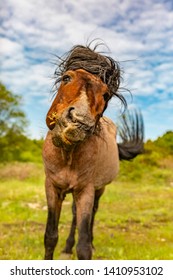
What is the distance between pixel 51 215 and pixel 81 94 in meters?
1.72

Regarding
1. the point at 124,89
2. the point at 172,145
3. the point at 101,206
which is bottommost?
the point at 101,206

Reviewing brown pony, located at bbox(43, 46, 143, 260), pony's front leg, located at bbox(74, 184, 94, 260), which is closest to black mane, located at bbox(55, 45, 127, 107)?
brown pony, located at bbox(43, 46, 143, 260)

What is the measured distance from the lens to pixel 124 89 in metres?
4.85

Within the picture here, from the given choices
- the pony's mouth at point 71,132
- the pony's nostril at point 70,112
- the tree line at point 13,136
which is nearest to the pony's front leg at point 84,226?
the pony's mouth at point 71,132

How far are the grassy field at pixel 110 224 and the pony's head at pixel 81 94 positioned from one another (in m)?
2.50

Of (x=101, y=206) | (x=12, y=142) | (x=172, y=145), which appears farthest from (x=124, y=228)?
(x=12, y=142)

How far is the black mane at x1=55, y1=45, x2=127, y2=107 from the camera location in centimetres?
448

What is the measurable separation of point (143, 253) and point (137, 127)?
274cm

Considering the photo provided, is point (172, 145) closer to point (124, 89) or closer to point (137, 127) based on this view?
point (137, 127)

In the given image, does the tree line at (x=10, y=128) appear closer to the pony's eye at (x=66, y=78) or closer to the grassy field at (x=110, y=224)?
the grassy field at (x=110, y=224)

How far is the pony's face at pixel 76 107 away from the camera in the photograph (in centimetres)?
393

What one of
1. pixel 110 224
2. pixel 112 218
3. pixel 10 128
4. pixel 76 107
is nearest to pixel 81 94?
pixel 76 107

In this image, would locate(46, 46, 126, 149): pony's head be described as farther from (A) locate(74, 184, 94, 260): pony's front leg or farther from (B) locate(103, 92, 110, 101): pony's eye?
(A) locate(74, 184, 94, 260): pony's front leg

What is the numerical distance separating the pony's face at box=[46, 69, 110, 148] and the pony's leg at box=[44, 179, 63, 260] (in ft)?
2.69
